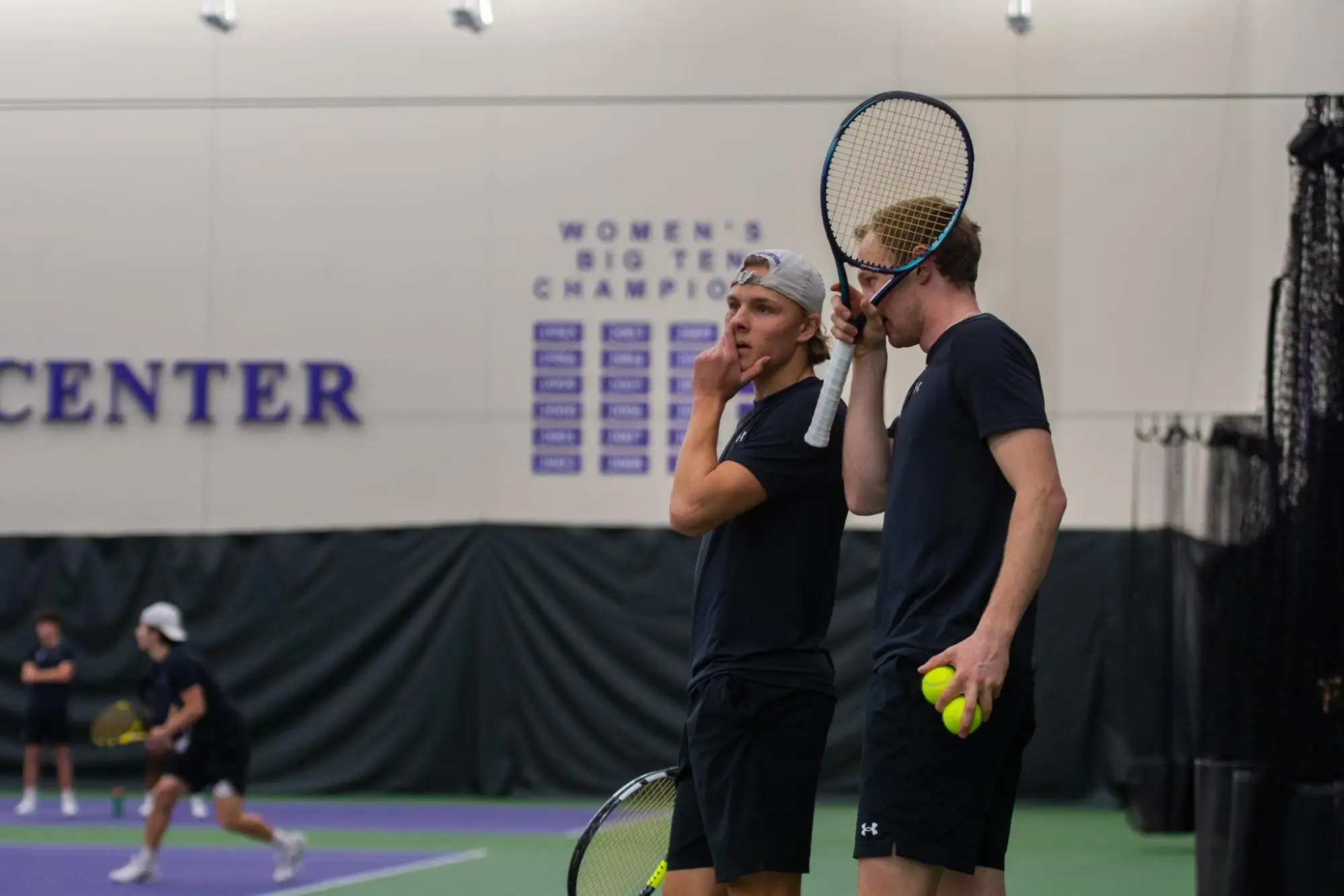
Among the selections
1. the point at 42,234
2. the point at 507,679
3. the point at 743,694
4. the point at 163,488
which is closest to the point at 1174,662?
the point at 507,679

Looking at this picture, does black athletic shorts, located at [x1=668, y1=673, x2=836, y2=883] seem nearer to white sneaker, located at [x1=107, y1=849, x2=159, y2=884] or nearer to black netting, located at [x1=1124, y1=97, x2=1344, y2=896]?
black netting, located at [x1=1124, y1=97, x2=1344, y2=896]

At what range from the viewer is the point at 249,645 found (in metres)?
14.0

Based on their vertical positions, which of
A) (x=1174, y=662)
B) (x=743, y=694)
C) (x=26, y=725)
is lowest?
(x=26, y=725)

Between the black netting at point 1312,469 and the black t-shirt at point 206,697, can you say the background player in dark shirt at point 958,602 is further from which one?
the black t-shirt at point 206,697

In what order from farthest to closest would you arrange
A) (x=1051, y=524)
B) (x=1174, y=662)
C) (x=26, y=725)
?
Result: 1. (x=26, y=725)
2. (x=1174, y=662)
3. (x=1051, y=524)

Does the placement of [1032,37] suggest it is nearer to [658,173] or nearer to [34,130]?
[658,173]

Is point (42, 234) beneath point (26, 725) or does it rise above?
above

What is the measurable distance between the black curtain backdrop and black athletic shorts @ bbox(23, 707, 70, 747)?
1155 millimetres

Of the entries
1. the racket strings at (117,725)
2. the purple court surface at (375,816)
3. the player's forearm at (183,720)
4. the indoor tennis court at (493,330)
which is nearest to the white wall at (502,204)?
the indoor tennis court at (493,330)

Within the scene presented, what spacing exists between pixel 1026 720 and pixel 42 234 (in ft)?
41.8

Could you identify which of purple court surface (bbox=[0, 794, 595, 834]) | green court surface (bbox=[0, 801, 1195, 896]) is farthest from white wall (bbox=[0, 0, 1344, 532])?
green court surface (bbox=[0, 801, 1195, 896])

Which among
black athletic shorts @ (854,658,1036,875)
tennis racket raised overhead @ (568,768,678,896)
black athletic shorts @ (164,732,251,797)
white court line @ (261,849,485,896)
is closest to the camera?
black athletic shorts @ (854,658,1036,875)

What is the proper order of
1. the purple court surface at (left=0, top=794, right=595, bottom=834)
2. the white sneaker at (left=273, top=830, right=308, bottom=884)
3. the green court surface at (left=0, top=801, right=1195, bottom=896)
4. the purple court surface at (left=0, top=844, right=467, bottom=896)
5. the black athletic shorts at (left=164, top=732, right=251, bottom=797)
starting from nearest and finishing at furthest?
1. the purple court surface at (left=0, top=844, right=467, bottom=896)
2. the green court surface at (left=0, top=801, right=1195, bottom=896)
3. the white sneaker at (left=273, top=830, right=308, bottom=884)
4. the black athletic shorts at (left=164, top=732, right=251, bottom=797)
5. the purple court surface at (left=0, top=794, right=595, bottom=834)

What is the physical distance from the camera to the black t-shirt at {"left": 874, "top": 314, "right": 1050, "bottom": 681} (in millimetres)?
3137
